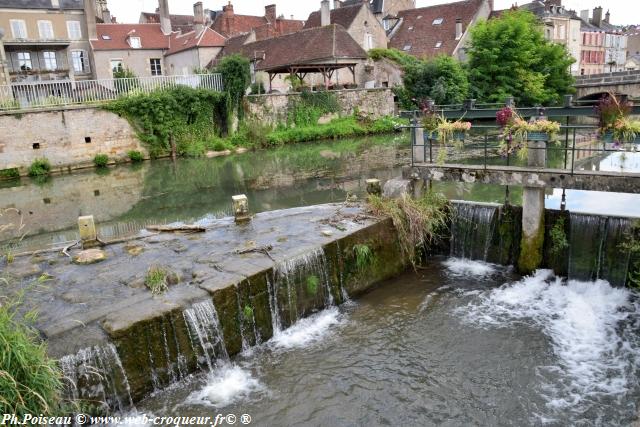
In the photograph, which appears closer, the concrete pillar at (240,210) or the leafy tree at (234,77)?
the concrete pillar at (240,210)

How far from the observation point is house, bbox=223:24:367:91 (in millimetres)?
34281

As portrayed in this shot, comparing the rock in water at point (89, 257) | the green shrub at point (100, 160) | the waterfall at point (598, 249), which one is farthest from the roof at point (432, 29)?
the rock in water at point (89, 257)

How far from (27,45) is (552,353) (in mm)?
38837

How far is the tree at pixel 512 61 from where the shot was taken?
33.6 meters

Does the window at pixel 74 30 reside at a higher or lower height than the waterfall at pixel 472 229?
higher

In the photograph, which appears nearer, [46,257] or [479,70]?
[46,257]

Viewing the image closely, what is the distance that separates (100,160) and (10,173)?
3771mm

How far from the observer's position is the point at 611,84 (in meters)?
38.3

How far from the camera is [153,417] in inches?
232

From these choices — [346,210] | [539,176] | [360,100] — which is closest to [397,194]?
[346,210]

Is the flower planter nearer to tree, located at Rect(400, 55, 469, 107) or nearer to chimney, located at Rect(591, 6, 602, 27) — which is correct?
tree, located at Rect(400, 55, 469, 107)

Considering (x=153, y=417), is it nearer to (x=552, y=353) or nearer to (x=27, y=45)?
(x=552, y=353)

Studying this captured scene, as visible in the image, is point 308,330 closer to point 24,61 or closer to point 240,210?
point 240,210

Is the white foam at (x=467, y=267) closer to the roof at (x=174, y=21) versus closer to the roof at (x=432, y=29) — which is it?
the roof at (x=432, y=29)
